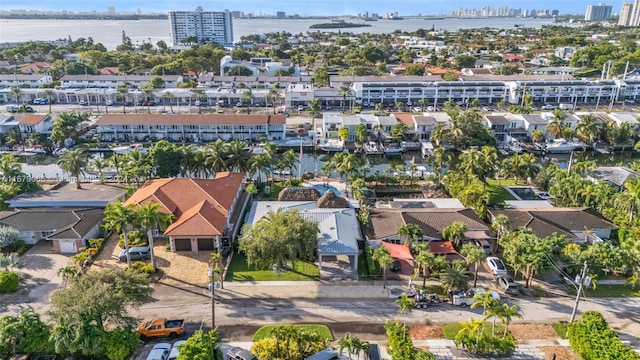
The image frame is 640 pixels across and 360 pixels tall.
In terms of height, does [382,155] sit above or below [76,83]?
below

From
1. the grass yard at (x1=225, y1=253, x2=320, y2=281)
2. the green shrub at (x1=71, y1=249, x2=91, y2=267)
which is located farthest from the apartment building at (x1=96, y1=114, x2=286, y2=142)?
the grass yard at (x1=225, y1=253, x2=320, y2=281)

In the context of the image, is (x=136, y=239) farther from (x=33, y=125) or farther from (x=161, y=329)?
(x=33, y=125)

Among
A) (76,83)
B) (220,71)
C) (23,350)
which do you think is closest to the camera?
(23,350)

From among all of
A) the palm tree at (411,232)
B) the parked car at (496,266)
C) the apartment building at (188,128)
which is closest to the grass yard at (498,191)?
the parked car at (496,266)

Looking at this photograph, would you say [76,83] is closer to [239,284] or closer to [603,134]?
[239,284]

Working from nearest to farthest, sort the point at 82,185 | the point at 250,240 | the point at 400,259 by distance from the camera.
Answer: the point at 250,240, the point at 400,259, the point at 82,185

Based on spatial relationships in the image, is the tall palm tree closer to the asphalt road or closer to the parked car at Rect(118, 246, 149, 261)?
the parked car at Rect(118, 246, 149, 261)

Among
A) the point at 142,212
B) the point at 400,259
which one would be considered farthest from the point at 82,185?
the point at 400,259
